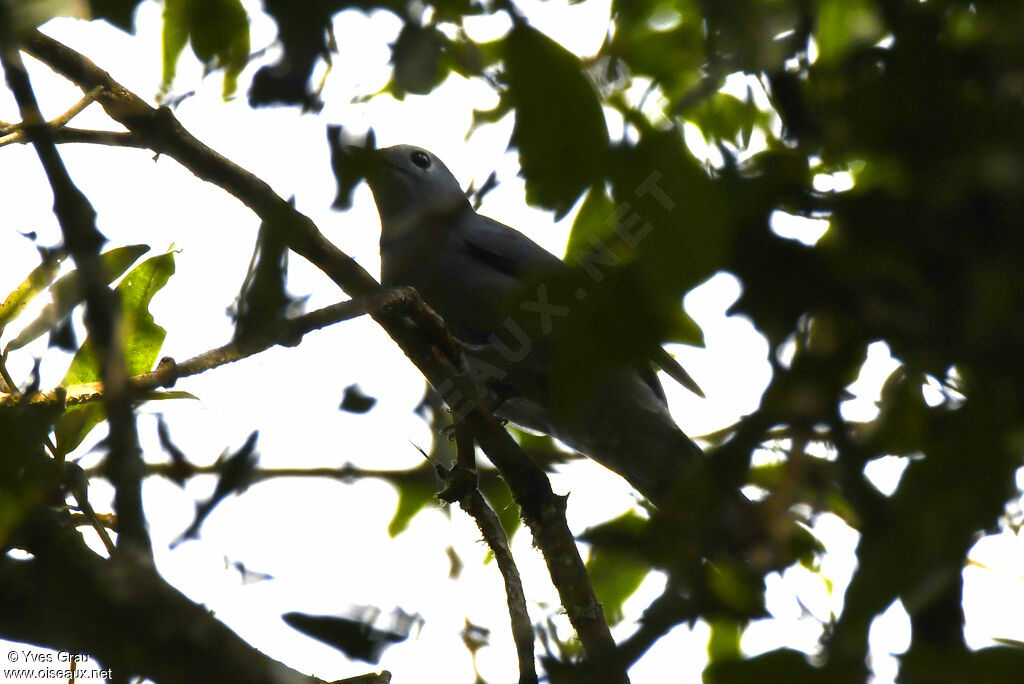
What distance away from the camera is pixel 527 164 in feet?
3.45

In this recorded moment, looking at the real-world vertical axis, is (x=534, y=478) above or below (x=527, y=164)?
above

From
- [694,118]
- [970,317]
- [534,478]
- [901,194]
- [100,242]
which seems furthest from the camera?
[534,478]

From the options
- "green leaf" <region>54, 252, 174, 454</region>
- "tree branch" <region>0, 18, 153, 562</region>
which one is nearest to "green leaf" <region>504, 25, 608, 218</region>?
"tree branch" <region>0, 18, 153, 562</region>

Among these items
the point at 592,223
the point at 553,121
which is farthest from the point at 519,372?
the point at 553,121

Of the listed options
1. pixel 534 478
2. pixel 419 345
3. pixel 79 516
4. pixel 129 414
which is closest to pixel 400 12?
pixel 129 414

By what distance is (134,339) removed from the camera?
259 centimetres

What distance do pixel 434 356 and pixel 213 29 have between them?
1305 millimetres

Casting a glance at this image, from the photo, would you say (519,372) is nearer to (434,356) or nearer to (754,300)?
(434,356)

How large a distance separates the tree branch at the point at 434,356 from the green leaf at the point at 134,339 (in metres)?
0.40

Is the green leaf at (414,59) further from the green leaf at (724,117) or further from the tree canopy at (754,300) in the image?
the green leaf at (724,117)

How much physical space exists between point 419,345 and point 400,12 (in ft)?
5.15

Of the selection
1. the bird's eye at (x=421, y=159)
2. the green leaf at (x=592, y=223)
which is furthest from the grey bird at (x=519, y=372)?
the green leaf at (x=592, y=223)

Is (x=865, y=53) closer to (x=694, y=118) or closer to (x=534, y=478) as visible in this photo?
(x=694, y=118)

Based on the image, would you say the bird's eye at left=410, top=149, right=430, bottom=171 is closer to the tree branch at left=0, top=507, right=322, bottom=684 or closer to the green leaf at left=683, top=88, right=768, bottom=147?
the green leaf at left=683, top=88, right=768, bottom=147
